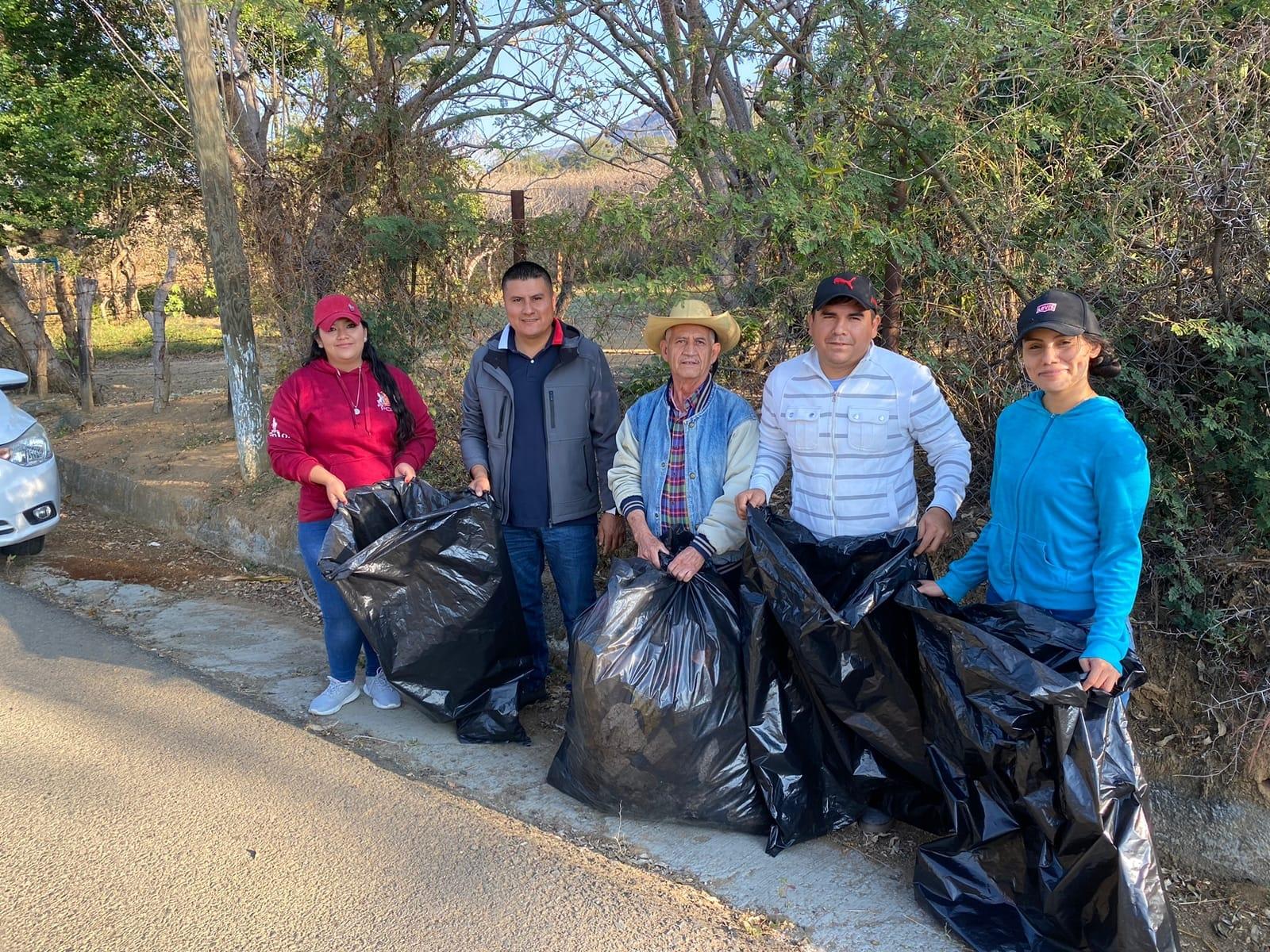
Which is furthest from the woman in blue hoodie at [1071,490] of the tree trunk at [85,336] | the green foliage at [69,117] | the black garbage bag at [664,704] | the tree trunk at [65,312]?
the tree trunk at [65,312]

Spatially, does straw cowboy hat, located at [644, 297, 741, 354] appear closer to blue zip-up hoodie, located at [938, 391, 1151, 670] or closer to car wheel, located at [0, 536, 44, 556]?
blue zip-up hoodie, located at [938, 391, 1151, 670]

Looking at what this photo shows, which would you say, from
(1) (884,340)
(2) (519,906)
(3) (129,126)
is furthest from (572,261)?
(3) (129,126)

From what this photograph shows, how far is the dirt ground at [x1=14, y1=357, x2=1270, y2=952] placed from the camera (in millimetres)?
2820

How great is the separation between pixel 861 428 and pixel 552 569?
141cm

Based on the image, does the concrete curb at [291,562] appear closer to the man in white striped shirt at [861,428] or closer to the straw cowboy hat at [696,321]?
the man in white striped shirt at [861,428]

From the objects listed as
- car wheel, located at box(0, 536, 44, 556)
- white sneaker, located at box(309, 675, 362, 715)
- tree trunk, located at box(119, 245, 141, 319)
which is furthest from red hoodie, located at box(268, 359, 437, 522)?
tree trunk, located at box(119, 245, 141, 319)

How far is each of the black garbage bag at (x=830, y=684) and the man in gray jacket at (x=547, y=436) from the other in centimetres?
88

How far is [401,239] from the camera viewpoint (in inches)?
221

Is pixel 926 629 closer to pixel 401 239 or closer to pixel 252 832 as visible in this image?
pixel 252 832

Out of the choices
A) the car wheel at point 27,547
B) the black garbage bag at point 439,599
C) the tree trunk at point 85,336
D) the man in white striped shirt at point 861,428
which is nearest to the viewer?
the man in white striped shirt at point 861,428

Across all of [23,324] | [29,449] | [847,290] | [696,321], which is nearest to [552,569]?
[696,321]

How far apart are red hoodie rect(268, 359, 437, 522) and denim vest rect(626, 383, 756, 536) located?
42.6 inches

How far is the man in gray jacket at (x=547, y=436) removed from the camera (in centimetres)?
352

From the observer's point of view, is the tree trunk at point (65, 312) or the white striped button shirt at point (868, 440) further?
the tree trunk at point (65, 312)
